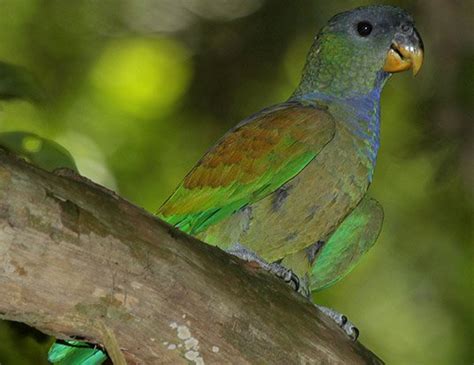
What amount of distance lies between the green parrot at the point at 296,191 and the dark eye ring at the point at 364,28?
27 centimetres

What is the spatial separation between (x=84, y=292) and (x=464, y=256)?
17.1 ft

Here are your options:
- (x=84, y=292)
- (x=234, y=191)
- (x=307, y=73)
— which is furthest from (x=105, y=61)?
(x=84, y=292)

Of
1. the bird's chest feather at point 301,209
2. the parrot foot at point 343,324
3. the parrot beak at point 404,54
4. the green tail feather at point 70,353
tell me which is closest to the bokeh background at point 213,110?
the parrot beak at point 404,54

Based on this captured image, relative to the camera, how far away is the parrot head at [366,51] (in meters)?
4.71

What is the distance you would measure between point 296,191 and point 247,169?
257mm

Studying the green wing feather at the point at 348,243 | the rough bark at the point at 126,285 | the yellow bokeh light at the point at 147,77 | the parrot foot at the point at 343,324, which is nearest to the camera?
the rough bark at the point at 126,285

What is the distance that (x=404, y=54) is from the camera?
4.73 meters

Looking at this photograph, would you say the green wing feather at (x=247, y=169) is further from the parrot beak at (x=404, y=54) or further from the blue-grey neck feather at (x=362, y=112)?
A: the parrot beak at (x=404, y=54)

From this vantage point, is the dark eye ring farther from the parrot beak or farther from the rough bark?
the rough bark

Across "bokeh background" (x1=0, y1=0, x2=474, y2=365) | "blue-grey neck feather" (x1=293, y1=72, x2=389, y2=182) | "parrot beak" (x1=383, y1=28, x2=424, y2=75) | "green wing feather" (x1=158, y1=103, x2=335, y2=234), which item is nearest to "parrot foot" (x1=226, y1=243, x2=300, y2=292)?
"green wing feather" (x1=158, y1=103, x2=335, y2=234)

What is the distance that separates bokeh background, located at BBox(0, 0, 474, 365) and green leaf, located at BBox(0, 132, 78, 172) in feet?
10.3

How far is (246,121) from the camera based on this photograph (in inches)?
175

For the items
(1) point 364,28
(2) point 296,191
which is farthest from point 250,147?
(1) point 364,28

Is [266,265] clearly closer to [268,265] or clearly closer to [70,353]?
[268,265]
